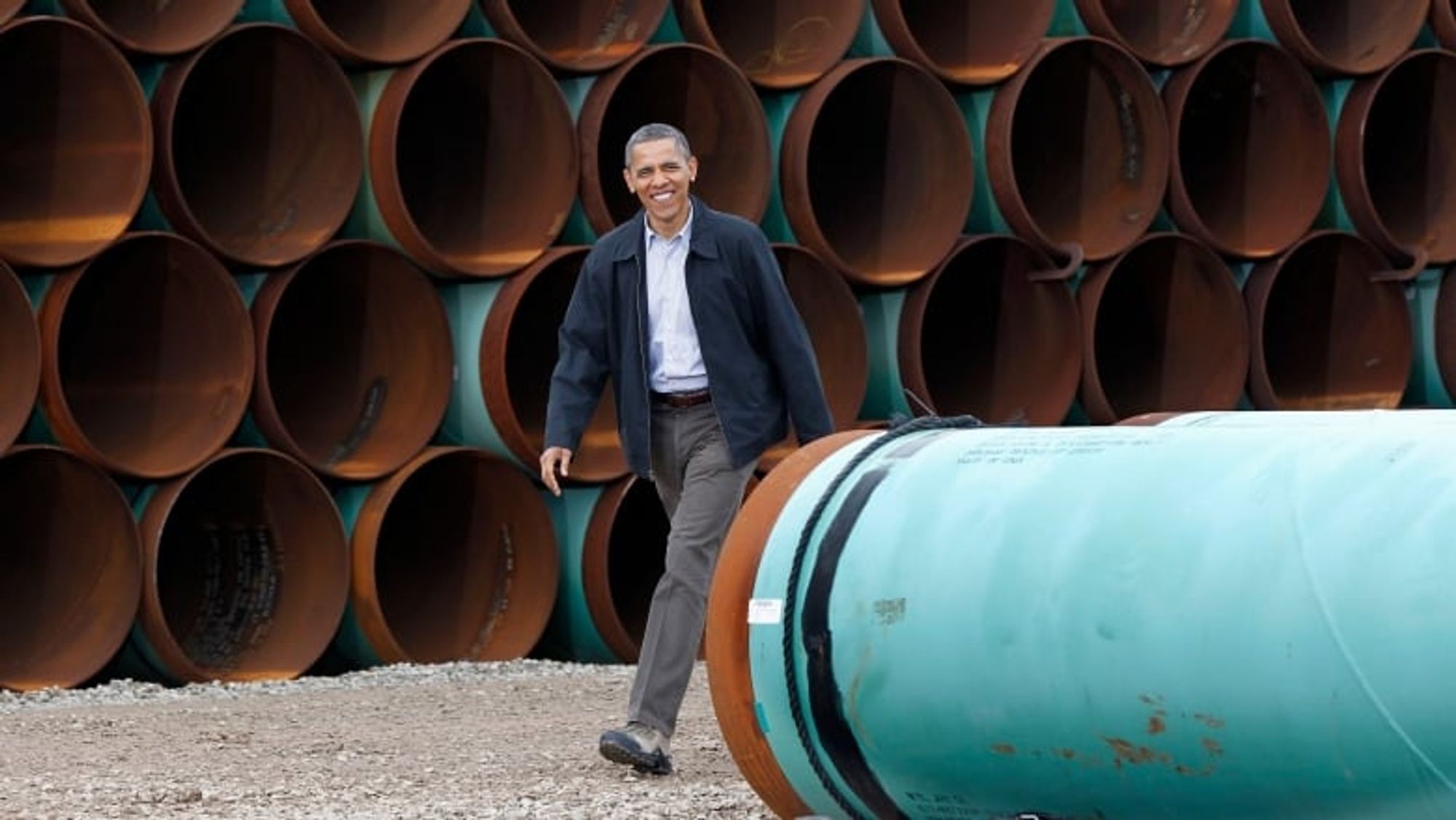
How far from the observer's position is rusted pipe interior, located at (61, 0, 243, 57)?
7512 millimetres

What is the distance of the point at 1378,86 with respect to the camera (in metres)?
10.4

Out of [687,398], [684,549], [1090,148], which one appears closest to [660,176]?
[687,398]

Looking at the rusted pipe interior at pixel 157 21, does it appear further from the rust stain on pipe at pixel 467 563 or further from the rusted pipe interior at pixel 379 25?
the rust stain on pipe at pixel 467 563

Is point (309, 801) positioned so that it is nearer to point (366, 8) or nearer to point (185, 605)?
point (185, 605)

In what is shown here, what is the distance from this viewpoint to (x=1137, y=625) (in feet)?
12.3

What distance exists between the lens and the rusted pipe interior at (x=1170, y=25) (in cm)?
998

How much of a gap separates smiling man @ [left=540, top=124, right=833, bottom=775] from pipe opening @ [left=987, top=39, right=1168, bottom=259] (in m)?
4.06

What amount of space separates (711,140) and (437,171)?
910mm

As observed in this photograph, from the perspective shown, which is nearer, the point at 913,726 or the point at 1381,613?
the point at 1381,613

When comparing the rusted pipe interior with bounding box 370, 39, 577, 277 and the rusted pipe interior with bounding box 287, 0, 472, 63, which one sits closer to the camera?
the rusted pipe interior with bounding box 287, 0, 472, 63

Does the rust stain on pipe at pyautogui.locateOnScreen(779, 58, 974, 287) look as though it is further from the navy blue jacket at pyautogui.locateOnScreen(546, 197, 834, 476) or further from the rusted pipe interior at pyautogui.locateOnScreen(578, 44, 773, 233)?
the navy blue jacket at pyautogui.locateOnScreen(546, 197, 834, 476)

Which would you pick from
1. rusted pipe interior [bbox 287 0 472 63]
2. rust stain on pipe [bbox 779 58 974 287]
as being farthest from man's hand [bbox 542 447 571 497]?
rust stain on pipe [bbox 779 58 974 287]

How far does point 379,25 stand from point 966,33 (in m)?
2.33

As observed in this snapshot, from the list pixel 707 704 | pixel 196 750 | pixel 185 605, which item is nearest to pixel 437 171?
pixel 185 605
